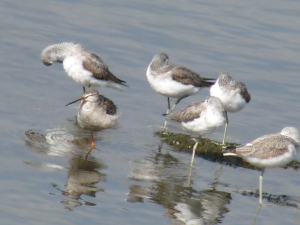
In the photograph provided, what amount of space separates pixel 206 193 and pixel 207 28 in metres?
11.5

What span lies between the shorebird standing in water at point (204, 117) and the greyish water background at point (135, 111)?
0.65 m

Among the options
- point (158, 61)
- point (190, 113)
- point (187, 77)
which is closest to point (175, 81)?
point (187, 77)

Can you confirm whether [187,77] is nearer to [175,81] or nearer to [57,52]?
[175,81]

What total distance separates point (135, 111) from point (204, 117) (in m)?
3.45

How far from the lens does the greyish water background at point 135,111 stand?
8.85 meters

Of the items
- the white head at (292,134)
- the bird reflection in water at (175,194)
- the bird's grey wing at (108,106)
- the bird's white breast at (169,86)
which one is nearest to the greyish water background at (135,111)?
the bird reflection in water at (175,194)

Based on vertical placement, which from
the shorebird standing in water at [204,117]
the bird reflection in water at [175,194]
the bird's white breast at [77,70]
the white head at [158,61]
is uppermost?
the white head at [158,61]

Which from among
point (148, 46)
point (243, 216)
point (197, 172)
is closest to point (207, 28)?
point (148, 46)

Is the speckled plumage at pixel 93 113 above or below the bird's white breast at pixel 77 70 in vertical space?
below

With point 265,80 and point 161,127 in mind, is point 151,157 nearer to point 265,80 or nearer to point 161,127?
point 161,127

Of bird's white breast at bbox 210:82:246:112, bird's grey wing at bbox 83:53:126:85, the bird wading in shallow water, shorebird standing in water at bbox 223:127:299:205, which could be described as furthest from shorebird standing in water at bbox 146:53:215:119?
shorebird standing in water at bbox 223:127:299:205

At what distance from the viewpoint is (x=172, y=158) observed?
11562 millimetres

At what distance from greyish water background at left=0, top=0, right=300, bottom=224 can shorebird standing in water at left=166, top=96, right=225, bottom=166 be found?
0.65 metres

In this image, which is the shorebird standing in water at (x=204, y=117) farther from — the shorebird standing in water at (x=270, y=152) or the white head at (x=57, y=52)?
the white head at (x=57, y=52)
